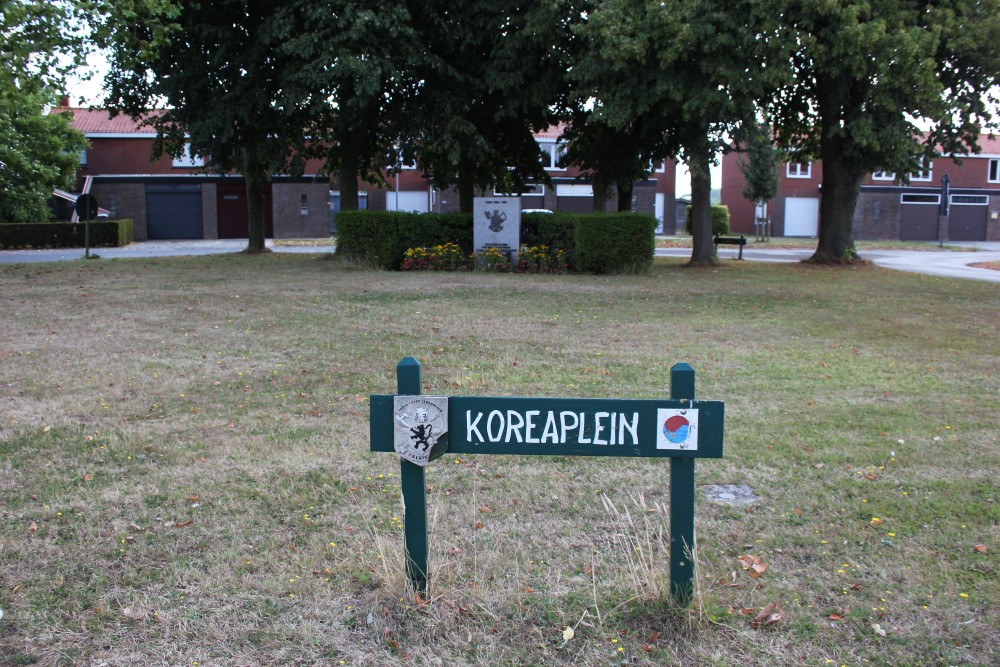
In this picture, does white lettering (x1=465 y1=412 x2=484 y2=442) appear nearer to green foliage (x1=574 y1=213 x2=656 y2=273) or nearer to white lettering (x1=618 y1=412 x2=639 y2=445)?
white lettering (x1=618 y1=412 x2=639 y2=445)

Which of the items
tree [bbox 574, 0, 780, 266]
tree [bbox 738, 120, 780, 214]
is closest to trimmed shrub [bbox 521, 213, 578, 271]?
tree [bbox 574, 0, 780, 266]

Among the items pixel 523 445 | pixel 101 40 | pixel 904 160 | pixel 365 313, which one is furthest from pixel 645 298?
pixel 523 445

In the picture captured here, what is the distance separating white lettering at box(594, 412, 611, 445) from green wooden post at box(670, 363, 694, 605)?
0.28 metres

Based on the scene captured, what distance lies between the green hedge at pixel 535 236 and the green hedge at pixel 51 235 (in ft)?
66.3

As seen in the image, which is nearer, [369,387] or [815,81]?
[369,387]

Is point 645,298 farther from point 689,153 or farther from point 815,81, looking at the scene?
point 815,81

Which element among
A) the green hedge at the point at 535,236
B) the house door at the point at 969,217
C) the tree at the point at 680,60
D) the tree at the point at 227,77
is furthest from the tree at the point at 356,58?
the house door at the point at 969,217

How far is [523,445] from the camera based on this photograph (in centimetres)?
367

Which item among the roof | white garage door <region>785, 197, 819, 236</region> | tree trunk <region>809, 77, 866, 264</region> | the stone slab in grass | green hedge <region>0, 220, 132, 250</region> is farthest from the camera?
white garage door <region>785, 197, 819, 236</region>

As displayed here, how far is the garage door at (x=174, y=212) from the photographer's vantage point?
169 ft

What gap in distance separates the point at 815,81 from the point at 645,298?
12.5m

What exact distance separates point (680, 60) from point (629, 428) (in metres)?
18.5

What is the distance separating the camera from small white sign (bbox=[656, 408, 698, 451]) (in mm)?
3645

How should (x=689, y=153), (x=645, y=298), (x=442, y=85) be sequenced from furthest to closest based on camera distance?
(x=442, y=85)
(x=689, y=153)
(x=645, y=298)
